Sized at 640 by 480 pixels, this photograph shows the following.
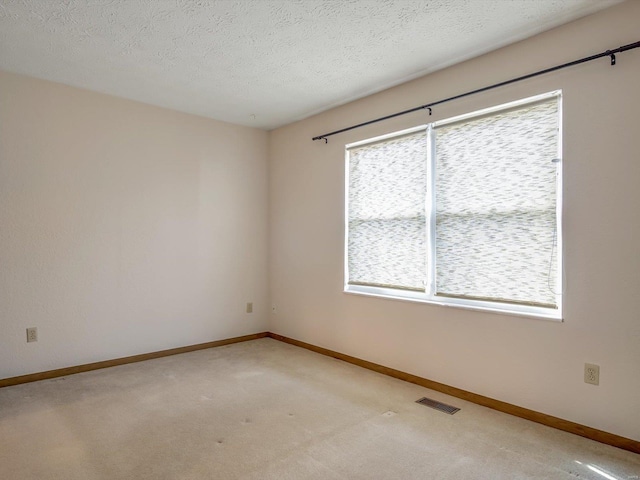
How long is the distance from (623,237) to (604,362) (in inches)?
29.3

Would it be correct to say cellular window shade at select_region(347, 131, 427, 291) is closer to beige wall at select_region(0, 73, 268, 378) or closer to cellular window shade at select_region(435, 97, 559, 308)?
cellular window shade at select_region(435, 97, 559, 308)

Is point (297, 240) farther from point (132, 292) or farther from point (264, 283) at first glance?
point (132, 292)

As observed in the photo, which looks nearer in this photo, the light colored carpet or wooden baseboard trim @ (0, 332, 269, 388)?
the light colored carpet

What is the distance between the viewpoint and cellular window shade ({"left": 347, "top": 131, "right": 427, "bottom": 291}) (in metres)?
3.31

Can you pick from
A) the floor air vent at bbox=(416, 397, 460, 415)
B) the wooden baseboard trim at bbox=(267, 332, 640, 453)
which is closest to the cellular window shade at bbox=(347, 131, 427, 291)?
the wooden baseboard trim at bbox=(267, 332, 640, 453)

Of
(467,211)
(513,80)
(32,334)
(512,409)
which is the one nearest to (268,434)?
(512,409)

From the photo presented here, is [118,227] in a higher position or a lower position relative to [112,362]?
higher

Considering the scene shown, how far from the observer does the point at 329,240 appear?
4125 millimetres

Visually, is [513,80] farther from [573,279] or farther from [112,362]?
[112,362]

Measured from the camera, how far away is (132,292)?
12.6ft

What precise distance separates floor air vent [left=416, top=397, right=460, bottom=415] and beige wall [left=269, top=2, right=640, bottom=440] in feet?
0.76

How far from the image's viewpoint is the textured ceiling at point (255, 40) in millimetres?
2299

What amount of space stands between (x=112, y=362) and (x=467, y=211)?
350cm

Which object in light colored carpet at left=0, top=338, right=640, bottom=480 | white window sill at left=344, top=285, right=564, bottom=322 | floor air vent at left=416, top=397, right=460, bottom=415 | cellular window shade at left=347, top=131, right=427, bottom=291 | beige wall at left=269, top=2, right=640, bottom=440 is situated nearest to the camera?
light colored carpet at left=0, top=338, right=640, bottom=480
